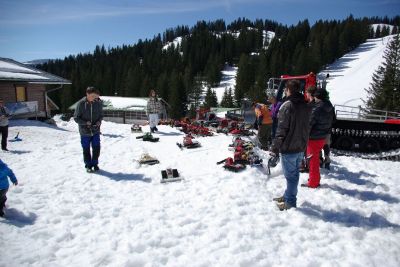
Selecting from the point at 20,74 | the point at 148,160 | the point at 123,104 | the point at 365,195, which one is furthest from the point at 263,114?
the point at 123,104

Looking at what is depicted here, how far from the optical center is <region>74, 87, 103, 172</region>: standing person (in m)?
8.08

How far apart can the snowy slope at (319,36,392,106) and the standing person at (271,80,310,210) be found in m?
49.8

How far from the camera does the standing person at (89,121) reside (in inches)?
318

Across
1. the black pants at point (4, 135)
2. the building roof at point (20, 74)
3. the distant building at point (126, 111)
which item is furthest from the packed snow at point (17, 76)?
the distant building at point (126, 111)

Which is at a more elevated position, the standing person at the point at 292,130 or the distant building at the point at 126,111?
the standing person at the point at 292,130

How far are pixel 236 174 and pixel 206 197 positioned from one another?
5.50ft

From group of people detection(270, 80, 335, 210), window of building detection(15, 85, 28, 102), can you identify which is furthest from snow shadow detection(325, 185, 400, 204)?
window of building detection(15, 85, 28, 102)

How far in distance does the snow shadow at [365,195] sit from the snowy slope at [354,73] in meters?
48.1

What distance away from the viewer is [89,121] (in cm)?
815

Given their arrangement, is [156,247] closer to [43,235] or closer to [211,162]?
[43,235]

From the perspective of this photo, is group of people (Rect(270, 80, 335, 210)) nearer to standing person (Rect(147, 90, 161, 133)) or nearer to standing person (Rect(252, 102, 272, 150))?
standing person (Rect(252, 102, 272, 150))

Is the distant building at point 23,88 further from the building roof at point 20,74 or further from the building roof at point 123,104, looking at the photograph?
the building roof at point 123,104

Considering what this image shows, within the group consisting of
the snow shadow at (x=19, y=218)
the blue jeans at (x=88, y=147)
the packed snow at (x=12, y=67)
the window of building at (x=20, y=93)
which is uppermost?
the packed snow at (x=12, y=67)

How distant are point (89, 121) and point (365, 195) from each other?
7.15 meters
